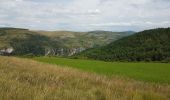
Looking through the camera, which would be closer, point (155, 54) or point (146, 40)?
point (155, 54)

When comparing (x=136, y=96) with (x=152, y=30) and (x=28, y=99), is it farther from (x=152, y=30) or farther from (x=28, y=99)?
(x=152, y=30)

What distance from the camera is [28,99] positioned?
6977 mm

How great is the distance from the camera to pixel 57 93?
8.24 meters

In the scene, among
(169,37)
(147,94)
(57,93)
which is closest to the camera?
(57,93)

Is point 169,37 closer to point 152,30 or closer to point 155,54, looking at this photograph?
point 152,30

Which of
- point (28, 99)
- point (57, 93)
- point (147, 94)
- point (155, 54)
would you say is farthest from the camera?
point (155, 54)

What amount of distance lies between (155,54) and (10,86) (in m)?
77.0

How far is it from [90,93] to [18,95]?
2.30 m

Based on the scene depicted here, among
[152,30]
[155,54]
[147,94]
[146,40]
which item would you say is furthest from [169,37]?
[147,94]

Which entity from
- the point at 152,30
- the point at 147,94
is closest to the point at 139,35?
the point at 152,30

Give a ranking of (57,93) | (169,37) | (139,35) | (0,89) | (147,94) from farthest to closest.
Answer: (139,35) < (169,37) < (147,94) < (57,93) < (0,89)

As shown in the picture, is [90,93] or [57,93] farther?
[90,93]

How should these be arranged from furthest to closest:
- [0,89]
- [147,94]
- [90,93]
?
[147,94] < [90,93] < [0,89]

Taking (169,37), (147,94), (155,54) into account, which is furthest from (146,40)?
(147,94)
